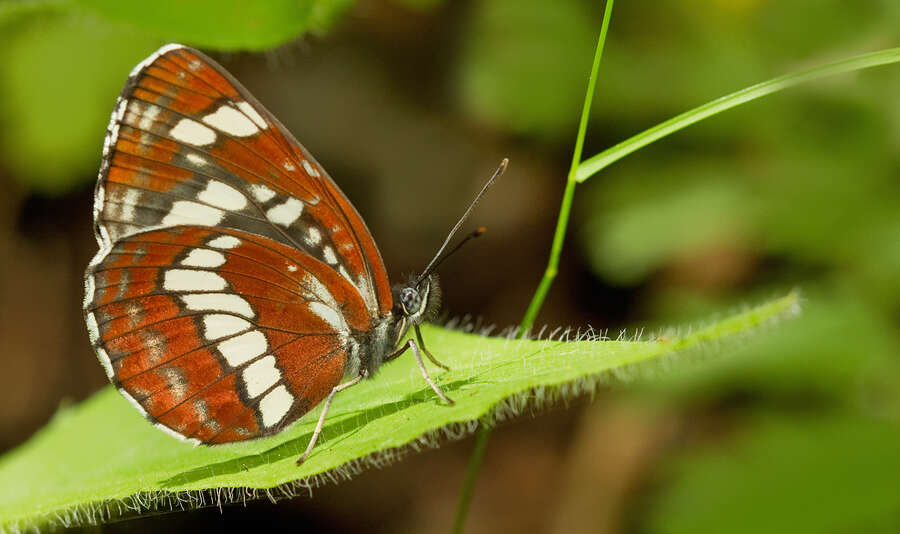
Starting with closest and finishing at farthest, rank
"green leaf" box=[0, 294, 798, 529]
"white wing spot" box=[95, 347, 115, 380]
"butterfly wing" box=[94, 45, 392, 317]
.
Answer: "green leaf" box=[0, 294, 798, 529] < "white wing spot" box=[95, 347, 115, 380] < "butterfly wing" box=[94, 45, 392, 317]

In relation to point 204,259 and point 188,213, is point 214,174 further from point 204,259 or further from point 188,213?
point 204,259

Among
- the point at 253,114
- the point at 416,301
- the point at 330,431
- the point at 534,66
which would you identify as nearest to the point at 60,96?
the point at 534,66

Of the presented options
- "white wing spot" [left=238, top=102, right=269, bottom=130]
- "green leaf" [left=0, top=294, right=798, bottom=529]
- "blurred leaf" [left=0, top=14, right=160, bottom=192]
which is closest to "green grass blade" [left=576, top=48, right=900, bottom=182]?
"green leaf" [left=0, top=294, right=798, bottom=529]

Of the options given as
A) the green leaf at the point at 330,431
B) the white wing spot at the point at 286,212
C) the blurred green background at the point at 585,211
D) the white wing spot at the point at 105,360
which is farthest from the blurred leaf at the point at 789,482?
the white wing spot at the point at 105,360

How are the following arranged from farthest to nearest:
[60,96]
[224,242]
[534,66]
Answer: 1. [60,96]
2. [534,66]
3. [224,242]

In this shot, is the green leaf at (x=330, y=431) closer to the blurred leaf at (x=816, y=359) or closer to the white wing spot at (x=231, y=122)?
the white wing spot at (x=231, y=122)

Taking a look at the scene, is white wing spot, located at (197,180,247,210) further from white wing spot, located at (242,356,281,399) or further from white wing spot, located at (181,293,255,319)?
white wing spot, located at (242,356,281,399)
